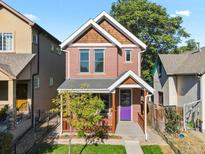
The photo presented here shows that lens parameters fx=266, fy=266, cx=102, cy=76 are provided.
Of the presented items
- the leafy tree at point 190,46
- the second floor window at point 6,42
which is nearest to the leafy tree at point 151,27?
the leafy tree at point 190,46

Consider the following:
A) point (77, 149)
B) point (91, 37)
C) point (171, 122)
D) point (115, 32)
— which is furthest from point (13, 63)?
point (171, 122)

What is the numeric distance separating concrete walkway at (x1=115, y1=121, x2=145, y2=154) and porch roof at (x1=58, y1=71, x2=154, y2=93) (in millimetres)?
3486

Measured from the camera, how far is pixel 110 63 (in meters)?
23.2

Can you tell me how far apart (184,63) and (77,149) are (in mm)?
16293

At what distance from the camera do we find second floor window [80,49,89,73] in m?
23.2

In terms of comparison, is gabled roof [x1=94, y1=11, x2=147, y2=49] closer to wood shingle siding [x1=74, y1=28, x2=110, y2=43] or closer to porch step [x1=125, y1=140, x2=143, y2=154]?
wood shingle siding [x1=74, y1=28, x2=110, y2=43]

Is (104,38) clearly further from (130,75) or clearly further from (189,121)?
(189,121)

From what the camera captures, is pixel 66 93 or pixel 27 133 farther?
pixel 27 133

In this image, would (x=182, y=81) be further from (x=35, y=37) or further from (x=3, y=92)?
(x=3, y=92)

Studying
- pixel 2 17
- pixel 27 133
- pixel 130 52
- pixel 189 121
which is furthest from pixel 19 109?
pixel 189 121

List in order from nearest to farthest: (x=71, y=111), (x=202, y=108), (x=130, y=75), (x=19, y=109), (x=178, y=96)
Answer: (x=71, y=111) → (x=130, y=75) → (x=202, y=108) → (x=19, y=109) → (x=178, y=96)

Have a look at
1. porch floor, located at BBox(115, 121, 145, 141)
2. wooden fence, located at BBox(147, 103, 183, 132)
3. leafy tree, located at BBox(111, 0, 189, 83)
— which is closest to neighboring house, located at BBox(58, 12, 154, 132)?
porch floor, located at BBox(115, 121, 145, 141)

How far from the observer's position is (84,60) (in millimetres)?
23234

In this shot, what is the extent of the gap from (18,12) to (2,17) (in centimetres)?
149
